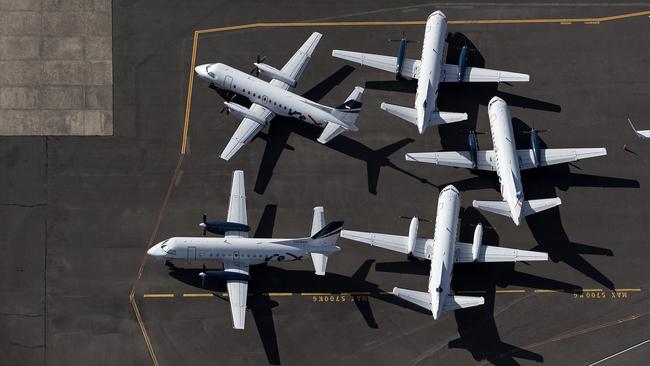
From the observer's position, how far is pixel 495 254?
62531 millimetres

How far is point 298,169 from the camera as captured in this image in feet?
216

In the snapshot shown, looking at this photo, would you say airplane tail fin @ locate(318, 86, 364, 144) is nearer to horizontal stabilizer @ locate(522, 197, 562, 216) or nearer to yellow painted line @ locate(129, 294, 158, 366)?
horizontal stabilizer @ locate(522, 197, 562, 216)

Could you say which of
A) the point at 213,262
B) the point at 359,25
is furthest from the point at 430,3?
the point at 213,262

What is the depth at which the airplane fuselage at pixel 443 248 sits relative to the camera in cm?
6000

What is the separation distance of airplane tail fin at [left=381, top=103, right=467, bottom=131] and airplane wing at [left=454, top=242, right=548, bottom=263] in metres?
10.6

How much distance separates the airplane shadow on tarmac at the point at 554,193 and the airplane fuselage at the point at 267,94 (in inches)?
535

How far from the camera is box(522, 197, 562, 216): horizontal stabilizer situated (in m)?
61.8

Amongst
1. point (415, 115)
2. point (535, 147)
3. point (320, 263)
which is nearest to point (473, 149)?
point (535, 147)

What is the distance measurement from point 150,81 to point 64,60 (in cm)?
785

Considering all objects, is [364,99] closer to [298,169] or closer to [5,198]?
[298,169]

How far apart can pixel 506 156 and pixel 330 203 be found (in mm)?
15333

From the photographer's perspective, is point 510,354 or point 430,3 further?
point 430,3

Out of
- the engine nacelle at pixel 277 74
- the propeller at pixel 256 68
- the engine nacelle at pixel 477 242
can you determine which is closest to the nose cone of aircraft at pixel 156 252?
the propeller at pixel 256 68

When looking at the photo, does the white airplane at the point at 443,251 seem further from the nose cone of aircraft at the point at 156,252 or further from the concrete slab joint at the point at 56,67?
the concrete slab joint at the point at 56,67
